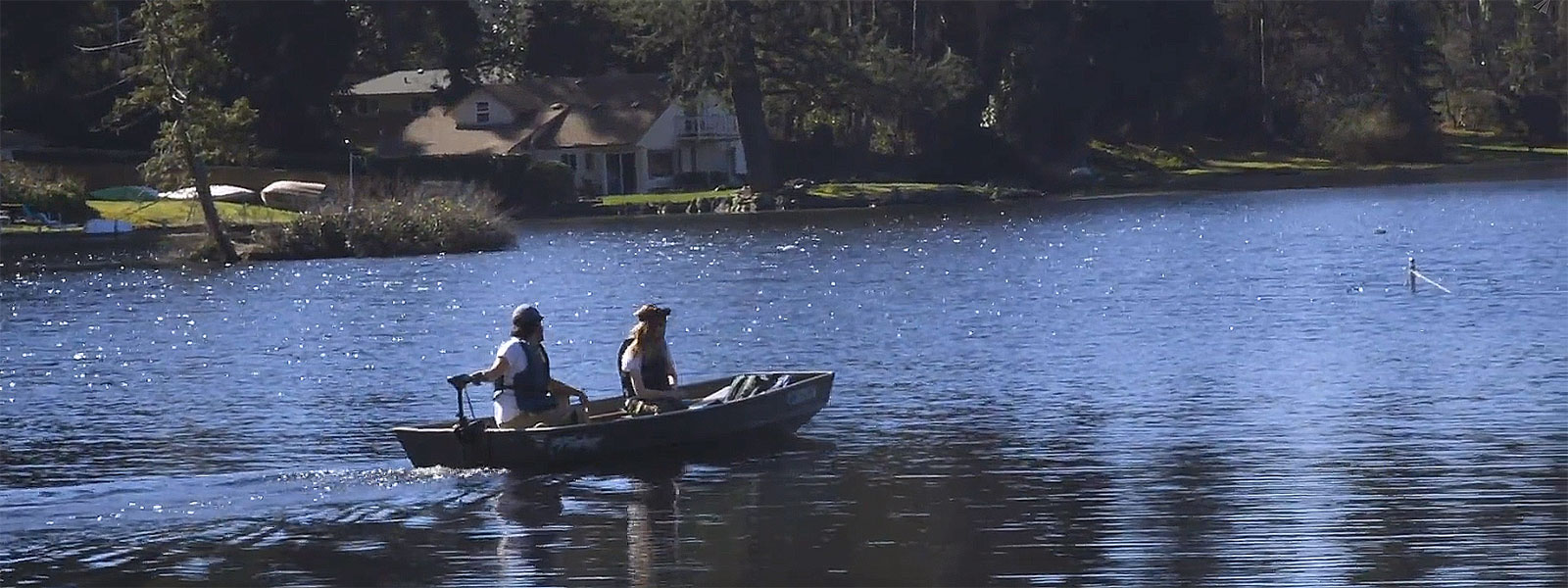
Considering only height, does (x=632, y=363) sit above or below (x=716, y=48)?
below

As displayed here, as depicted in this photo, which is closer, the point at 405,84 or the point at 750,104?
the point at 750,104

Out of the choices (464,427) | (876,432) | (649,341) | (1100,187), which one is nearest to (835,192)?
(1100,187)

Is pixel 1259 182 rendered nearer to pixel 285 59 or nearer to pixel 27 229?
pixel 285 59

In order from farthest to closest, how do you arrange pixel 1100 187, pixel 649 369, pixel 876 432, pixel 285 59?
1. pixel 1100 187
2. pixel 285 59
3. pixel 876 432
4. pixel 649 369

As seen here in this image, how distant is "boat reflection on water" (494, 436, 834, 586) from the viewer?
60.6 ft

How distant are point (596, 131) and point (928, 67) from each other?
15087 millimetres

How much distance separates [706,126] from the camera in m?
108

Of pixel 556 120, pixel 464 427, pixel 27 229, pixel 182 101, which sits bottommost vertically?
pixel 27 229

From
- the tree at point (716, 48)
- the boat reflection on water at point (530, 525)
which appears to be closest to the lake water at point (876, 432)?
the boat reflection on water at point (530, 525)

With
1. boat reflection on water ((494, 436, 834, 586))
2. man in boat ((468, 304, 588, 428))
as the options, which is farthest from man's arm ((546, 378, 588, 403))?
boat reflection on water ((494, 436, 834, 586))

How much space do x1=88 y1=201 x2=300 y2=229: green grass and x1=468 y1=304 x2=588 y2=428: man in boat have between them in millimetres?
60263

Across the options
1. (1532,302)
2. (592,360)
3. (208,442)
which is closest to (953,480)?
(208,442)

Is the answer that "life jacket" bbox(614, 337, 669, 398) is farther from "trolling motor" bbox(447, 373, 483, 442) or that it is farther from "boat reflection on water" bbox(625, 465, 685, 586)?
"trolling motor" bbox(447, 373, 483, 442)

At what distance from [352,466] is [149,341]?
19487 mm
